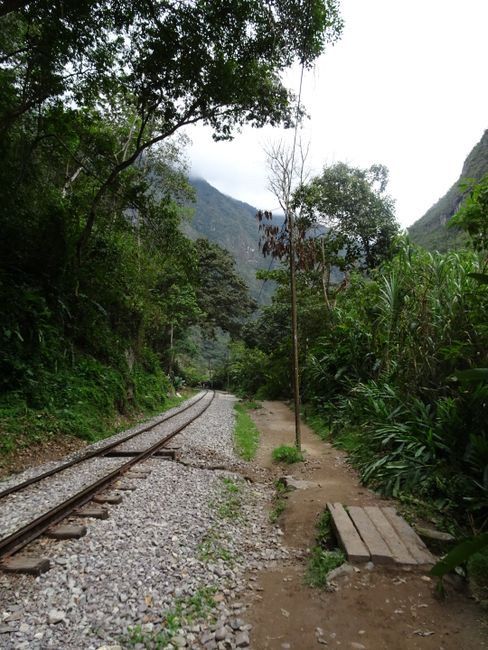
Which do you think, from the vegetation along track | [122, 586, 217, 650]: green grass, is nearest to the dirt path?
[122, 586, 217, 650]: green grass

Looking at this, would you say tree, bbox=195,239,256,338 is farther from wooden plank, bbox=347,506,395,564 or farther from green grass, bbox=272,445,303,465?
wooden plank, bbox=347,506,395,564

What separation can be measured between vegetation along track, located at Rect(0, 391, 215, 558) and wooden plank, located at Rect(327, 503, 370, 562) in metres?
3.01

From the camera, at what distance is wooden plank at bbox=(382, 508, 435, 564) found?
334 cm

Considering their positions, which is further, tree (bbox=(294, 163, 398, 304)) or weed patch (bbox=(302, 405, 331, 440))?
tree (bbox=(294, 163, 398, 304))

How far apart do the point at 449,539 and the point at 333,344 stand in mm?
9291

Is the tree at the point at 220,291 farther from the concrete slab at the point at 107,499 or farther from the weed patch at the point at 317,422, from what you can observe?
the concrete slab at the point at 107,499

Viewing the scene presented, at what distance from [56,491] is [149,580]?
2.64 m

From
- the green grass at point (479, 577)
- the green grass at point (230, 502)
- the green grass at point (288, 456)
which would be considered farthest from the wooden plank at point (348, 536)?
the green grass at point (288, 456)

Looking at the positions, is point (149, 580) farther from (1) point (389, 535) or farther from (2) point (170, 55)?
(2) point (170, 55)

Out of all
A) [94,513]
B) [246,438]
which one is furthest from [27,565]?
[246,438]

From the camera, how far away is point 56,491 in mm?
5004

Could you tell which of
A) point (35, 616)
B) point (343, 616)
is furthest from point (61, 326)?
point (343, 616)

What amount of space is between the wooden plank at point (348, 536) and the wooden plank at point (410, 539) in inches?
17.5

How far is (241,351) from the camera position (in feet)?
94.8
